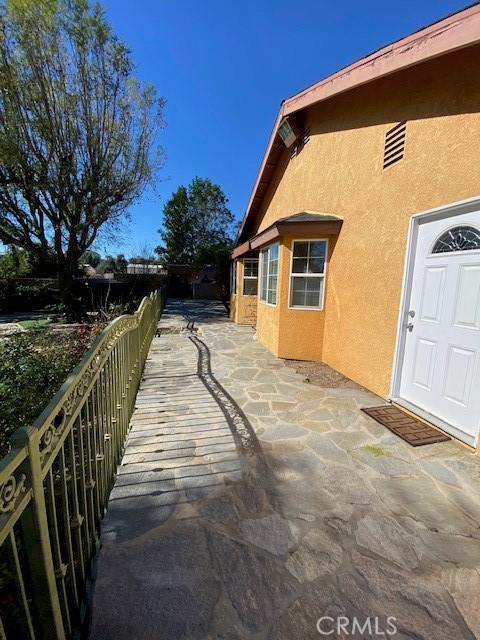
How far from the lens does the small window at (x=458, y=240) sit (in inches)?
126

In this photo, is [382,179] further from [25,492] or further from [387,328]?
[25,492]

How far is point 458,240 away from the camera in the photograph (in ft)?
11.1

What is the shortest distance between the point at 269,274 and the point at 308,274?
1534 millimetres

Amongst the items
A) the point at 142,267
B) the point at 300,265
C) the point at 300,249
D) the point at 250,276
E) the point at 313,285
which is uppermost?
the point at 142,267

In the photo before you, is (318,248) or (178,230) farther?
(178,230)

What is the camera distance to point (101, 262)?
143ft

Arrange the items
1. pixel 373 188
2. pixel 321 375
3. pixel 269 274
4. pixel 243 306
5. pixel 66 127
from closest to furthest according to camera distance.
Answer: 1. pixel 373 188
2. pixel 321 375
3. pixel 269 274
4. pixel 66 127
5. pixel 243 306

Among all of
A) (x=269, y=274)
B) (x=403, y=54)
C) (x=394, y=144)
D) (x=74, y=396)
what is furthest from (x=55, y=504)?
(x=269, y=274)

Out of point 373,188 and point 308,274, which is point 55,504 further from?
point 308,274

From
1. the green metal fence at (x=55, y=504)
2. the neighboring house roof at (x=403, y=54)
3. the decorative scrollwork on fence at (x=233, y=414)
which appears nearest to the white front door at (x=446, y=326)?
the neighboring house roof at (x=403, y=54)

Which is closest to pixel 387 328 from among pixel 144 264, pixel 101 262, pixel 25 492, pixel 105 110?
pixel 25 492

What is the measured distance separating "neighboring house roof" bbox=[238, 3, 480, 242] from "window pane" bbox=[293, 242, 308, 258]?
248 cm

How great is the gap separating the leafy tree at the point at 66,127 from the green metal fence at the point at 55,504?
1151 centimetres

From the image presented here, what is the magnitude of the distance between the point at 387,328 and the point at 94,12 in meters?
14.2
